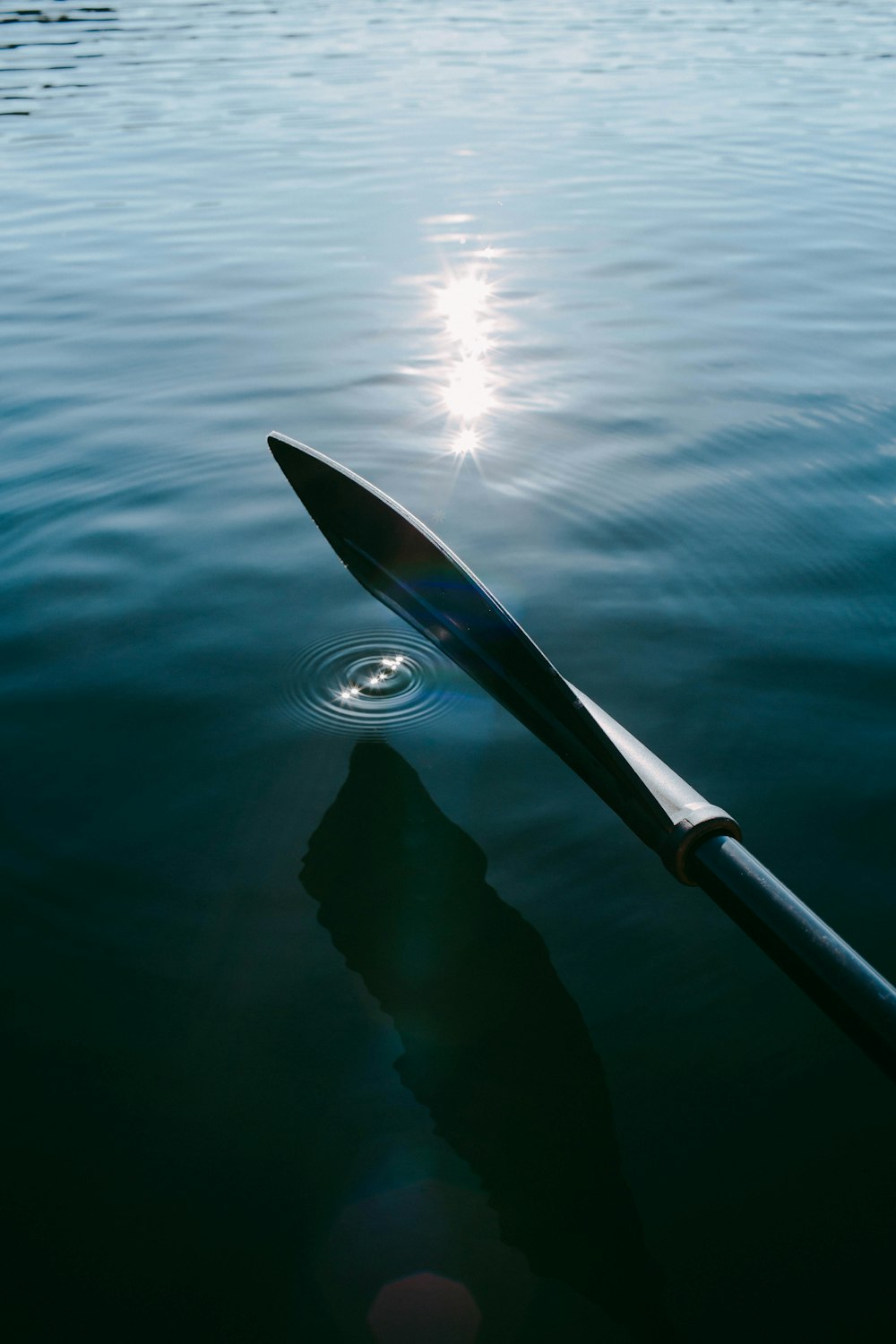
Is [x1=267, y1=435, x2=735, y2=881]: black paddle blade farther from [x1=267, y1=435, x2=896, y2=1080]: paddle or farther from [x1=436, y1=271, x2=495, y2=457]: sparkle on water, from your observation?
[x1=436, y1=271, x2=495, y2=457]: sparkle on water

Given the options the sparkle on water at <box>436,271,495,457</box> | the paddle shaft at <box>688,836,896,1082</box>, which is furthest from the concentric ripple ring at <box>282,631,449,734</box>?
the sparkle on water at <box>436,271,495,457</box>

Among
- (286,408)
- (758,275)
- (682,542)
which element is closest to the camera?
(682,542)

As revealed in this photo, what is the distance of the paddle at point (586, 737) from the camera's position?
7.37 feet

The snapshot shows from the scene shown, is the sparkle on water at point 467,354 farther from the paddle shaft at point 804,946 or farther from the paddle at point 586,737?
the paddle shaft at point 804,946

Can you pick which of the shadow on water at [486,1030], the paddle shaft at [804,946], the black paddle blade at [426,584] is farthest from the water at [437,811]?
the paddle shaft at [804,946]

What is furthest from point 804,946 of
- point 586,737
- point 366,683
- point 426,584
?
point 366,683

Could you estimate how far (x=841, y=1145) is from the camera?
2627 mm

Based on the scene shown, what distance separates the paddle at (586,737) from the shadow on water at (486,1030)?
1.87ft

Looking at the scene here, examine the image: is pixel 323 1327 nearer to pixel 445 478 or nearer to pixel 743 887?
pixel 743 887

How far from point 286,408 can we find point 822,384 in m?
3.78

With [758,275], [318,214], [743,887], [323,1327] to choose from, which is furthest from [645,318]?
[323,1327]

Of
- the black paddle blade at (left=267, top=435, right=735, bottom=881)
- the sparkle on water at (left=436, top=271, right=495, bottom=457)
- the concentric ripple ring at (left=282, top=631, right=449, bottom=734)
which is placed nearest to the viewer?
the black paddle blade at (left=267, top=435, right=735, bottom=881)

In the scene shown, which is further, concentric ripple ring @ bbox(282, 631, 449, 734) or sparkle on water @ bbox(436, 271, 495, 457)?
sparkle on water @ bbox(436, 271, 495, 457)

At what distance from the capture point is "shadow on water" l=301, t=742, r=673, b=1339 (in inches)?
95.8
